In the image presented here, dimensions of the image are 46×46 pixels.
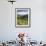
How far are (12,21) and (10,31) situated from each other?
395 millimetres

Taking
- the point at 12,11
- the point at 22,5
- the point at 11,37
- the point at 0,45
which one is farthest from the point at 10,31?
the point at 0,45

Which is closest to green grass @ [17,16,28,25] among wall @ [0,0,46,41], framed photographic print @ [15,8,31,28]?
framed photographic print @ [15,8,31,28]

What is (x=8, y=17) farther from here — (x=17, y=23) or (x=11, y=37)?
(x=11, y=37)

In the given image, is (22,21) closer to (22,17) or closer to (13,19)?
(22,17)

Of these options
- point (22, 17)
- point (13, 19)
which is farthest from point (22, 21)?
point (13, 19)

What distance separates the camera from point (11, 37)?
5312 millimetres

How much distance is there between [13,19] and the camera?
5309 mm

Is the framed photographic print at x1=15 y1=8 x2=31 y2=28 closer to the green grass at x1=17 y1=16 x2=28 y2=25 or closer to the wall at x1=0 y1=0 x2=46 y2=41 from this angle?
the green grass at x1=17 y1=16 x2=28 y2=25

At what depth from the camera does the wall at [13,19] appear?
527 cm

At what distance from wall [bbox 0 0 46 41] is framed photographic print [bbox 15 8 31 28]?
0.12 m

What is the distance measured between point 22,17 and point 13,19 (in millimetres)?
357

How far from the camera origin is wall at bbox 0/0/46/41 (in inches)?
207

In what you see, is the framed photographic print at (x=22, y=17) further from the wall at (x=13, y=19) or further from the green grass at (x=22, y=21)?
the wall at (x=13, y=19)

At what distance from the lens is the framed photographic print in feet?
17.3
